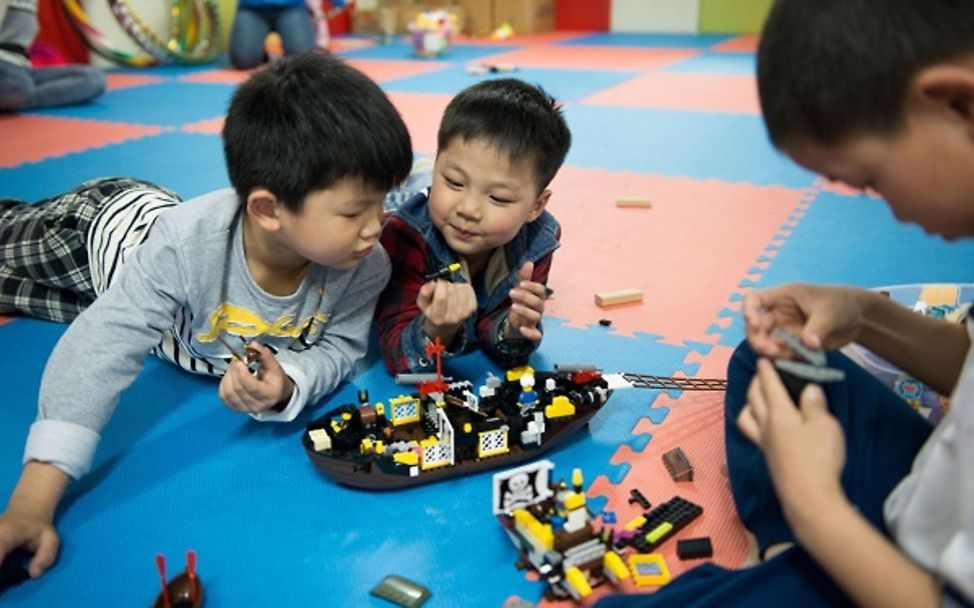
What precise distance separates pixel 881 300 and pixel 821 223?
1289 millimetres

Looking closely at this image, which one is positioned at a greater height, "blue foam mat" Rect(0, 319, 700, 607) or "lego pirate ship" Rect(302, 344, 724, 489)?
"lego pirate ship" Rect(302, 344, 724, 489)

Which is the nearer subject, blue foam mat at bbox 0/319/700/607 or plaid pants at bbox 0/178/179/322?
blue foam mat at bbox 0/319/700/607

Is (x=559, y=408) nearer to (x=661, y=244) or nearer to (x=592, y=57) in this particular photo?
(x=661, y=244)

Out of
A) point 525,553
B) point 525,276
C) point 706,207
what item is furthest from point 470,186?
point 706,207

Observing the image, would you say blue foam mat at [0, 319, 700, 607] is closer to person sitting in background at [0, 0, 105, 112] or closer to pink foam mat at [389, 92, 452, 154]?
pink foam mat at [389, 92, 452, 154]

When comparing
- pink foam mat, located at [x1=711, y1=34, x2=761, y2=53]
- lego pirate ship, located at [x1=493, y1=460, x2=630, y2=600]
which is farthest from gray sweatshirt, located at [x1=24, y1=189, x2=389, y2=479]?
pink foam mat, located at [x1=711, y1=34, x2=761, y2=53]

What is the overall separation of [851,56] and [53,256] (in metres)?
1.52

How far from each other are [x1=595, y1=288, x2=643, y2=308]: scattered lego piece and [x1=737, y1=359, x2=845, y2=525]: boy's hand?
3.17 feet

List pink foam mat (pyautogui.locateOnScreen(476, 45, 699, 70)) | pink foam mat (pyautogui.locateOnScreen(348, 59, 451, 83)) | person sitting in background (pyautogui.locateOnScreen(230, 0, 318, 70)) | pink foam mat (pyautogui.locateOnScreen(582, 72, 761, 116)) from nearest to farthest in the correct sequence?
pink foam mat (pyautogui.locateOnScreen(582, 72, 761, 116)) < pink foam mat (pyautogui.locateOnScreen(348, 59, 451, 83)) < person sitting in background (pyautogui.locateOnScreen(230, 0, 318, 70)) < pink foam mat (pyautogui.locateOnScreen(476, 45, 699, 70))

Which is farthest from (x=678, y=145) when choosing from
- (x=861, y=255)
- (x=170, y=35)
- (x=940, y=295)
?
(x=170, y=35)

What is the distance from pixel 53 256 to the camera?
1599 mm

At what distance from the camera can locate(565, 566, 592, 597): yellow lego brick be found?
2.91 ft

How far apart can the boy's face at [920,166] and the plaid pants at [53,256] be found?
1.36m

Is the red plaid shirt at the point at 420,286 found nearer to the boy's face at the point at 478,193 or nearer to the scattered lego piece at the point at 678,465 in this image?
the boy's face at the point at 478,193
